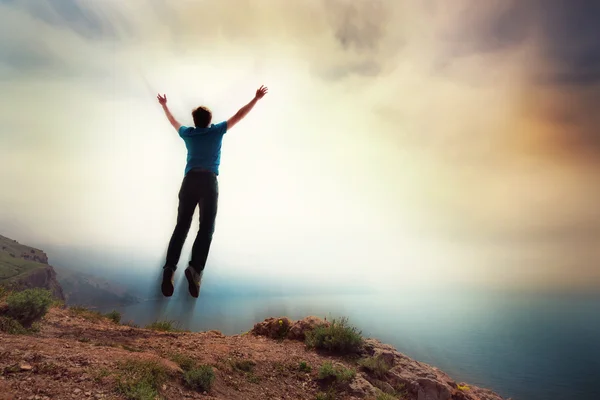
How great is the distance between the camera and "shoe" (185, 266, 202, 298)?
24.6 feet

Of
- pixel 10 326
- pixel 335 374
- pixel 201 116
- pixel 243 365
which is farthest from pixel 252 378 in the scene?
pixel 201 116

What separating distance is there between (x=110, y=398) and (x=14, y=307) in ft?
21.7

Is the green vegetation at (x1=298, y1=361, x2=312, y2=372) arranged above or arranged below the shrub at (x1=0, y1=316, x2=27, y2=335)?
below

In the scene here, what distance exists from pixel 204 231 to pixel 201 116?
2.52 m

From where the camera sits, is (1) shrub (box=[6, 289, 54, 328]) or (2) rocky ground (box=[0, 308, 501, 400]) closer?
(2) rocky ground (box=[0, 308, 501, 400])

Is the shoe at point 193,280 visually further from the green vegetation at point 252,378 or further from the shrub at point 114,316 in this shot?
the shrub at point 114,316

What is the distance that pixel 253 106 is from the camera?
8.08 m

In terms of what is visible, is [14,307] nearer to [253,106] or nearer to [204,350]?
[204,350]

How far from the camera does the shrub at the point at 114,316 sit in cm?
1730

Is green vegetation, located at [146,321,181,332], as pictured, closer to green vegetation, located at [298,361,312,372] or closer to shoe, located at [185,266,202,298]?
green vegetation, located at [298,361,312,372]

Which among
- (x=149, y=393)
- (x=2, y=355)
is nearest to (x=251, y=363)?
(x=149, y=393)

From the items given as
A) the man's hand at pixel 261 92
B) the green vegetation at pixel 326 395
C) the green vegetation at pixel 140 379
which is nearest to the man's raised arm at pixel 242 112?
the man's hand at pixel 261 92

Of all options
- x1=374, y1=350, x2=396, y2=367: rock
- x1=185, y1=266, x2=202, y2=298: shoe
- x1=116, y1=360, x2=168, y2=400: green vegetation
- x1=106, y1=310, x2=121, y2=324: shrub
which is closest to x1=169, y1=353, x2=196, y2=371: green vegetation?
x1=116, y1=360, x2=168, y2=400: green vegetation

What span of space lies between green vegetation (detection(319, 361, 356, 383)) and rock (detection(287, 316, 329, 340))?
4.06 meters
